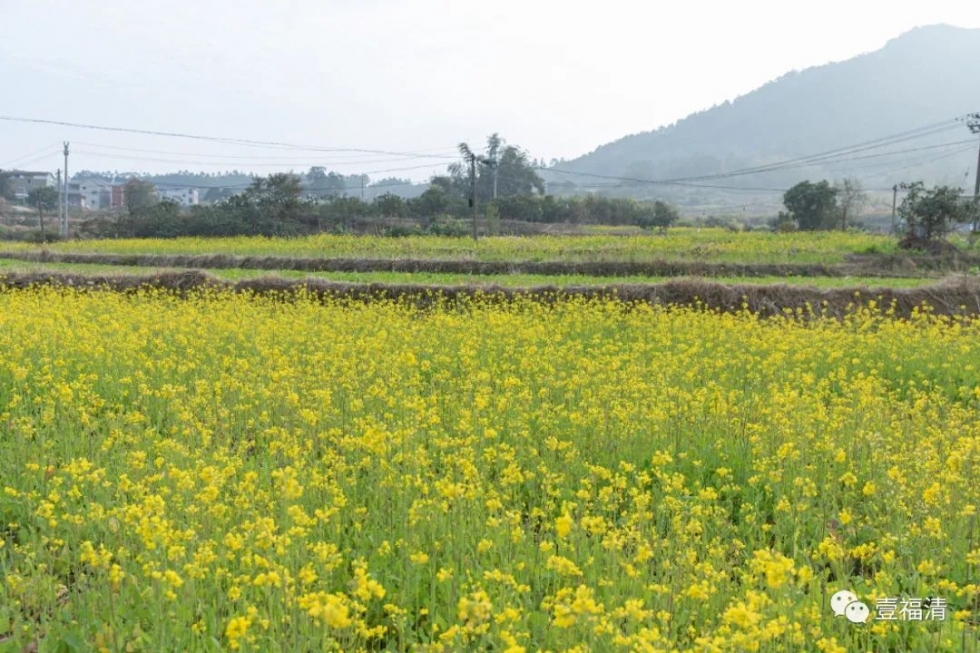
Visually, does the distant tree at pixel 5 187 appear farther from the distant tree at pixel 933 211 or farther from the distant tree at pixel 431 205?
the distant tree at pixel 933 211

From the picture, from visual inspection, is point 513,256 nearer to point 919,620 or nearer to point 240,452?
point 240,452

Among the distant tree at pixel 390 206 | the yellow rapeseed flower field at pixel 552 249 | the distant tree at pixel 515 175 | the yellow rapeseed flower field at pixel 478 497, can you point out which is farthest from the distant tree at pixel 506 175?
the yellow rapeseed flower field at pixel 478 497

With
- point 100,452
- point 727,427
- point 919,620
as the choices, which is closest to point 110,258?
point 100,452

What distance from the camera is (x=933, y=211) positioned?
1170 inches

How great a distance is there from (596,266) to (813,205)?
31.1 meters

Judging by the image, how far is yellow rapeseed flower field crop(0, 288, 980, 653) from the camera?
142 inches

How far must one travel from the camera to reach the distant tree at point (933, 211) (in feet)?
96.6

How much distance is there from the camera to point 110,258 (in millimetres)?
29141

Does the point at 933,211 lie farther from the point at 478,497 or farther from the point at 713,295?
the point at 478,497

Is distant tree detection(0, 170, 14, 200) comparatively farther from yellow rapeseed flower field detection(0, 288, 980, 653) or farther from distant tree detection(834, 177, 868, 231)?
yellow rapeseed flower field detection(0, 288, 980, 653)

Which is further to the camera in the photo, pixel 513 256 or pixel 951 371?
pixel 513 256

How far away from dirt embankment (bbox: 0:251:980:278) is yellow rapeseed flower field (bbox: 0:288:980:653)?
11666 mm

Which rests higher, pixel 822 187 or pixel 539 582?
pixel 822 187

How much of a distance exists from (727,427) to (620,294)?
35.2ft
